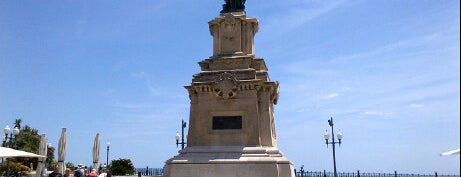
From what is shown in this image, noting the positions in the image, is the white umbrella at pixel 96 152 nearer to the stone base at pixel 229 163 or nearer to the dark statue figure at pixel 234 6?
the stone base at pixel 229 163

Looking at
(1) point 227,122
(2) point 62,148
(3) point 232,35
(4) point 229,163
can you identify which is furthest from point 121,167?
(4) point 229,163

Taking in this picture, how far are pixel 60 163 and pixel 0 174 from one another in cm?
1315

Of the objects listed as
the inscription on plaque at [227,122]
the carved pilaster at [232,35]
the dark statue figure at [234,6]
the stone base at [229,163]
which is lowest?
the stone base at [229,163]

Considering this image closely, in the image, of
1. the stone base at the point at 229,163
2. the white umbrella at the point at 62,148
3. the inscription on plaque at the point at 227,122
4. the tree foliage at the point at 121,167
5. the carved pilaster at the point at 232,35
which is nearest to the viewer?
the stone base at the point at 229,163

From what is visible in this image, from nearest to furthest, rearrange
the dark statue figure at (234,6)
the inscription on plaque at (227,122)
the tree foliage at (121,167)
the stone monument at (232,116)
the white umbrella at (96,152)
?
the stone monument at (232,116)
the inscription on plaque at (227,122)
the white umbrella at (96,152)
the dark statue figure at (234,6)
the tree foliage at (121,167)

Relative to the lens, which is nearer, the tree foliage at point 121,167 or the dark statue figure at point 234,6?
the dark statue figure at point 234,6

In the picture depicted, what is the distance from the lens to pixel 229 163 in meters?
20.8

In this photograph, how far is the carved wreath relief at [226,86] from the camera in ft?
72.6

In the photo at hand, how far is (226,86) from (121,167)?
19724 millimetres

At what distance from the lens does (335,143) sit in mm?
28109

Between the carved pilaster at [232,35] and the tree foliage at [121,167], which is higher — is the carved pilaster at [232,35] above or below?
above

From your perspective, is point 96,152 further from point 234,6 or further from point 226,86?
point 234,6

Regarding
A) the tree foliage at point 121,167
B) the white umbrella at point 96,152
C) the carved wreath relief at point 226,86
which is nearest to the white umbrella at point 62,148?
the white umbrella at point 96,152

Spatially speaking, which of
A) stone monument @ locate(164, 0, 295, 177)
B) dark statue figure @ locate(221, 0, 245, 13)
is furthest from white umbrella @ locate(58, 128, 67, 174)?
dark statue figure @ locate(221, 0, 245, 13)
